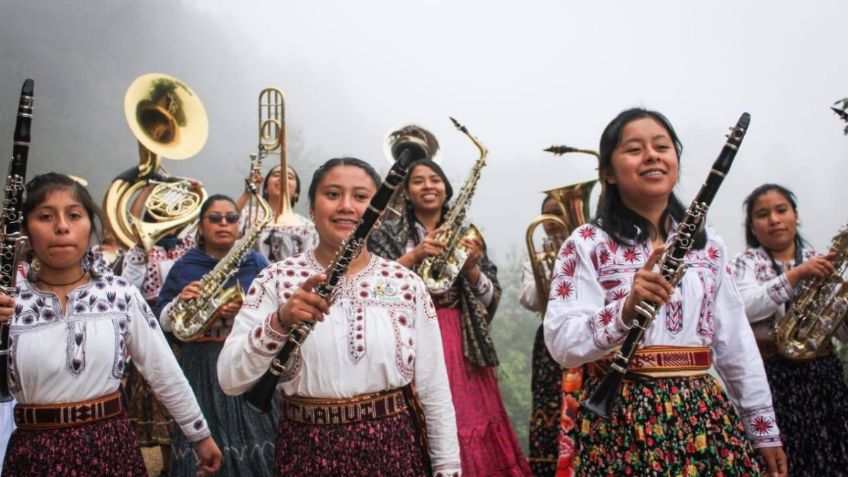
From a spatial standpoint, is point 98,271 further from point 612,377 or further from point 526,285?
point 526,285

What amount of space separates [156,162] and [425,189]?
3017 millimetres

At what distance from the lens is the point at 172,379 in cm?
272

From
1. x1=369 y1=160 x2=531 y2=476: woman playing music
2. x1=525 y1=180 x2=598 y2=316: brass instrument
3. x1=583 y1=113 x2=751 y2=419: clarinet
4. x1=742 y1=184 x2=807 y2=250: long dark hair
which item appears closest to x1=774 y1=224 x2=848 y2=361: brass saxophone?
x1=742 y1=184 x2=807 y2=250: long dark hair

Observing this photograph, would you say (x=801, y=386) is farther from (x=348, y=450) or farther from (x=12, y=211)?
(x=12, y=211)

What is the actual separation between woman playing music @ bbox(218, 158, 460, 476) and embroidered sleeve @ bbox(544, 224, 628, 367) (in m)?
0.45

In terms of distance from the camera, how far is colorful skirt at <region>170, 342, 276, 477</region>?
4.16 m

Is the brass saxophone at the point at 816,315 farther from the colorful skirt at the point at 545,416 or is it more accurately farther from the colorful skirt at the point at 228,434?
the colorful skirt at the point at 228,434

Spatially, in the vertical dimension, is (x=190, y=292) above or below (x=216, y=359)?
above

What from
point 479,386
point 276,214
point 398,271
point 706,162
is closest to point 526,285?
point 479,386

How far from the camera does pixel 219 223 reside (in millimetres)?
4676

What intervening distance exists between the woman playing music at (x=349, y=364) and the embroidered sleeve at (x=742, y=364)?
3.28 feet

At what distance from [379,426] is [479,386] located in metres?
2.27

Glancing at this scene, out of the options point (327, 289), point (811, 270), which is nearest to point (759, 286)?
point (811, 270)

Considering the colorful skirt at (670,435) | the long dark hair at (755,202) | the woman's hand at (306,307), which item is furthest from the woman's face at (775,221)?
the woman's hand at (306,307)
